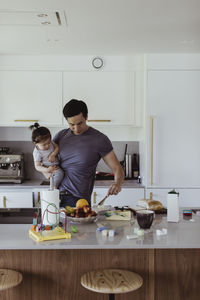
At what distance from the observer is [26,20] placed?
3.14m

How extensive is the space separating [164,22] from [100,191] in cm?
190

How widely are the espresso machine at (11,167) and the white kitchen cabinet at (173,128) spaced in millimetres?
1410

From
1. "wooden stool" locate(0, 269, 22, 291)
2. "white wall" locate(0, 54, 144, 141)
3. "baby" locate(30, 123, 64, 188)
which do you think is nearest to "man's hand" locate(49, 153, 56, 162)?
"baby" locate(30, 123, 64, 188)

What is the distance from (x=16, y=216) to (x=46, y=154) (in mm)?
588

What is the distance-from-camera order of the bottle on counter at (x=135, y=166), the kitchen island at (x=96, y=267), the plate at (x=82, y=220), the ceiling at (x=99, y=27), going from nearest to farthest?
the kitchen island at (x=96, y=267)
the plate at (x=82, y=220)
the ceiling at (x=99, y=27)
the bottle on counter at (x=135, y=166)

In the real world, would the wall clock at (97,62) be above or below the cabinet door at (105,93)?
above

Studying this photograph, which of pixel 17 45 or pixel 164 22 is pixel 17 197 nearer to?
pixel 17 45

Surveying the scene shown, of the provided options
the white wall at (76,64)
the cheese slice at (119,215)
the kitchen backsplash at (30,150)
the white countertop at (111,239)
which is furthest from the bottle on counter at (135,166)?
the white countertop at (111,239)

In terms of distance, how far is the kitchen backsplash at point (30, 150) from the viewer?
16.3 feet

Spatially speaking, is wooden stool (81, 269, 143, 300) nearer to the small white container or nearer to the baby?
the small white container

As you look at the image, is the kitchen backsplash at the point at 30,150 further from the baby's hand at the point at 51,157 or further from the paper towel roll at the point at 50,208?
the paper towel roll at the point at 50,208

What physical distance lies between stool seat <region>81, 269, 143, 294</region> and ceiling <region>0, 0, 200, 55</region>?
172 cm

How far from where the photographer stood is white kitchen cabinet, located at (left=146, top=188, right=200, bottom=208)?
4.31m

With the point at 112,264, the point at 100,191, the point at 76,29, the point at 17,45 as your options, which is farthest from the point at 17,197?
the point at 112,264
